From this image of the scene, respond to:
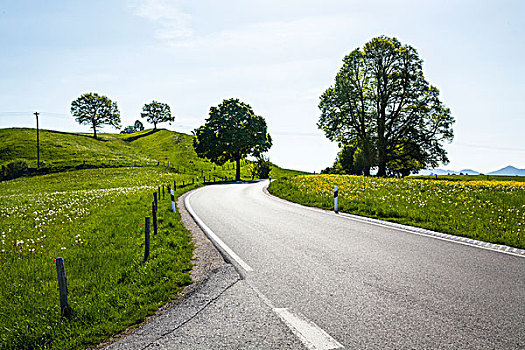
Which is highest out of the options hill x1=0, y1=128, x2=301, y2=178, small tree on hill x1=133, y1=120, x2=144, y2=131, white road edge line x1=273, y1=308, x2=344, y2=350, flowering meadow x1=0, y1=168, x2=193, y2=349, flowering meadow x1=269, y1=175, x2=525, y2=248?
small tree on hill x1=133, y1=120, x2=144, y2=131

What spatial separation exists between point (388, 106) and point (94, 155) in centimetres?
5243

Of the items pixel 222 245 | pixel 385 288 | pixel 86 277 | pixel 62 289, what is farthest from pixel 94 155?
pixel 385 288

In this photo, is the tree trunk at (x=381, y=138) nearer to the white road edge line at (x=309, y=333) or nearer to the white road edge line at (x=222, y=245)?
the white road edge line at (x=222, y=245)

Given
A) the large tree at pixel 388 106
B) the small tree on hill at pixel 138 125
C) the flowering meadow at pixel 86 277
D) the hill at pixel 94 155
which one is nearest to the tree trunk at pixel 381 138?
the large tree at pixel 388 106

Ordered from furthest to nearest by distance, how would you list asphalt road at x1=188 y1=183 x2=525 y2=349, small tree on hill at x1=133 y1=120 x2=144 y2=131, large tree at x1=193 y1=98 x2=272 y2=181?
small tree on hill at x1=133 y1=120 x2=144 y2=131 → large tree at x1=193 y1=98 x2=272 y2=181 → asphalt road at x1=188 y1=183 x2=525 y2=349

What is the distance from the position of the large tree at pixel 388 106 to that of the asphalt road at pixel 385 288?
1162 inches

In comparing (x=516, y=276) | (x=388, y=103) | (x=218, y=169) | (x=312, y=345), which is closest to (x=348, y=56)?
(x=388, y=103)

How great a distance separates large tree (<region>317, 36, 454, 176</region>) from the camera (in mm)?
34219

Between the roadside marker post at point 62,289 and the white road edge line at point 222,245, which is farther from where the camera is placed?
the white road edge line at point 222,245

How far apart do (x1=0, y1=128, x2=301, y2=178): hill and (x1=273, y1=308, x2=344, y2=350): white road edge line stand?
156ft

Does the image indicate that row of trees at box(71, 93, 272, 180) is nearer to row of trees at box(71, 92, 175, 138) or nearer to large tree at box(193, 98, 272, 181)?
large tree at box(193, 98, 272, 181)

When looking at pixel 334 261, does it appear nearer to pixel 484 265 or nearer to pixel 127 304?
pixel 484 265

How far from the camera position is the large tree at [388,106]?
112 feet

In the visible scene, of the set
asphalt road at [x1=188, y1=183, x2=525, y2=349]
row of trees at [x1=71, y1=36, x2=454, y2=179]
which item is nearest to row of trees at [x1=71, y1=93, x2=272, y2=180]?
row of trees at [x1=71, y1=36, x2=454, y2=179]
